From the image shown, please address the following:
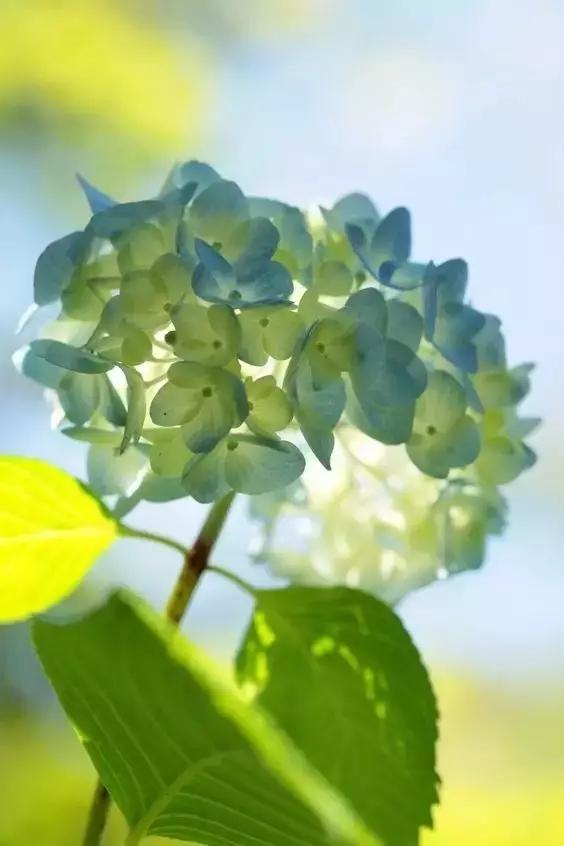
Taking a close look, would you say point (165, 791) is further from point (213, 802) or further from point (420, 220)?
point (420, 220)

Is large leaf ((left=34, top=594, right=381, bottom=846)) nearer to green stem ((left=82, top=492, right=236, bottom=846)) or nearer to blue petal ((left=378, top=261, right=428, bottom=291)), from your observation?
green stem ((left=82, top=492, right=236, bottom=846))

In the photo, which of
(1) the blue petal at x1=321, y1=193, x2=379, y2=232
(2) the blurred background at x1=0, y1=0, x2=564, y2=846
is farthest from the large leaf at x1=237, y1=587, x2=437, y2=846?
(2) the blurred background at x1=0, y1=0, x2=564, y2=846

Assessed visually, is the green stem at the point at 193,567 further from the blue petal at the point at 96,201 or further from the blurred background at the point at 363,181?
the blurred background at the point at 363,181

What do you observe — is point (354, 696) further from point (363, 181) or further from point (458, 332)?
point (363, 181)

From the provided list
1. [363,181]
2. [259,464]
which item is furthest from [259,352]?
[363,181]

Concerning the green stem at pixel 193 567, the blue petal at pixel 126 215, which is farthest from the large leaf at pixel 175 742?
the blue petal at pixel 126 215

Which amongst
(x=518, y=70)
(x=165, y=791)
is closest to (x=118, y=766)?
(x=165, y=791)
